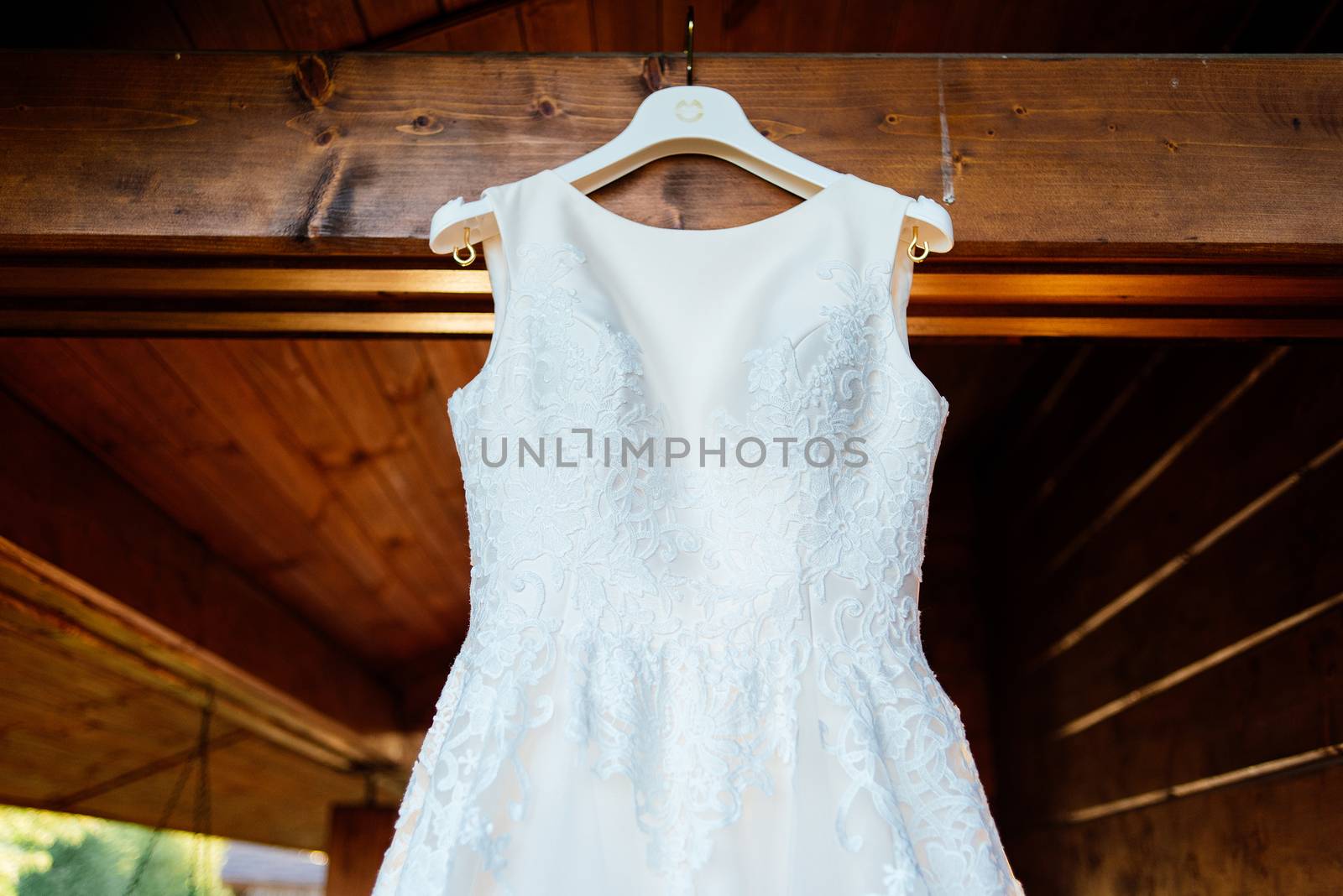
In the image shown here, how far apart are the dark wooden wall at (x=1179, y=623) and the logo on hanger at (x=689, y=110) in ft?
3.20

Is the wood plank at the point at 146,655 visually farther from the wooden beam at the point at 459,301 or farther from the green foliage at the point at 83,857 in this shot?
the wooden beam at the point at 459,301

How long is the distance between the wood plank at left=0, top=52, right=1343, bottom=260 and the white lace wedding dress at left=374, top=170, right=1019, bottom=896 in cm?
15

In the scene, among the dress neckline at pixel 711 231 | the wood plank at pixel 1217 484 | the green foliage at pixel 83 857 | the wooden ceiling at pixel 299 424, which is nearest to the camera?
the dress neckline at pixel 711 231

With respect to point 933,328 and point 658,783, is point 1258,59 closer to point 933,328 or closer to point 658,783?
point 933,328

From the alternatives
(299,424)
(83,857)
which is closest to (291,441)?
(299,424)

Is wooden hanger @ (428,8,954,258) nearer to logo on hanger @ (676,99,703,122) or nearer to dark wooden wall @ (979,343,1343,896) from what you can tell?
logo on hanger @ (676,99,703,122)

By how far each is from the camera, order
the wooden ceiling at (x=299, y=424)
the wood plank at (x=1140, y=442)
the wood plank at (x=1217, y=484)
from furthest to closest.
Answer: the wood plank at (x=1140, y=442)
the wood plank at (x=1217, y=484)
the wooden ceiling at (x=299, y=424)

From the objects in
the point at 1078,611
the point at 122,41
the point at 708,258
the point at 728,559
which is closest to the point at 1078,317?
Answer: the point at 708,258

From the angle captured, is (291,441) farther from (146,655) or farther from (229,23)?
(229,23)

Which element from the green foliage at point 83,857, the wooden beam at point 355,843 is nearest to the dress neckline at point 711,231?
the green foliage at point 83,857

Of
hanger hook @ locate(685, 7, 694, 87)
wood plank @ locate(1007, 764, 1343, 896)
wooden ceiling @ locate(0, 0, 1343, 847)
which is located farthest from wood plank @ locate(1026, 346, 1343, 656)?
hanger hook @ locate(685, 7, 694, 87)

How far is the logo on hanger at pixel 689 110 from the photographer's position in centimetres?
126

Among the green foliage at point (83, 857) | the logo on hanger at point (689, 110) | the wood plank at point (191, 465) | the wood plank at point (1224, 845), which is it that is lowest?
the wood plank at point (1224, 845)

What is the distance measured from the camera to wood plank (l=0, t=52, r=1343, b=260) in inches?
49.6
